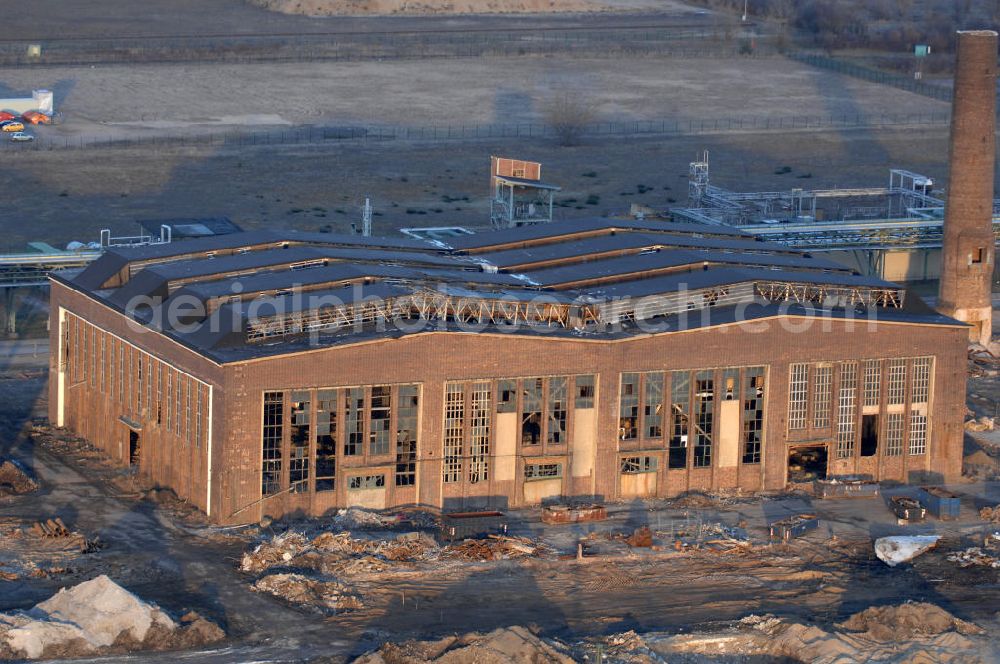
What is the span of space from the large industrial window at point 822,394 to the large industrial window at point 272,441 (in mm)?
17769

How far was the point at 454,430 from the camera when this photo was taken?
208 ft

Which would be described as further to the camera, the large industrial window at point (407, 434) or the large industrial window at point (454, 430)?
the large industrial window at point (454, 430)

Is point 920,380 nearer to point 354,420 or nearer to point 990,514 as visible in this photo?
point 990,514

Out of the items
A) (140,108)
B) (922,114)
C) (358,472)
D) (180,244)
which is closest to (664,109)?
(922,114)

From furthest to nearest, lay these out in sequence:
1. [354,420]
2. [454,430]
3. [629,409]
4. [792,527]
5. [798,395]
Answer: [798,395] < [629,409] < [454,430] < [792,527] < [354,420]

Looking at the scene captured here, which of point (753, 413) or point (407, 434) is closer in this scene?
point (407, 434)

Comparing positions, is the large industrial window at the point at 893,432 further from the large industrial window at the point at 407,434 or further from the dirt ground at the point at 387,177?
the dirt ground at the point at 387,177

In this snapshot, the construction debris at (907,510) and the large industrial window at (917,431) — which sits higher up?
the large industrial window at (917,431)

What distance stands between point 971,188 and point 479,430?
108ft

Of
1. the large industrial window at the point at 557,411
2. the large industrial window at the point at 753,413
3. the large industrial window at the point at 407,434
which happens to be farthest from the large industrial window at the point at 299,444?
the large industrial window at the point at 753,413

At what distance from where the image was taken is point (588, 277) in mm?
70625

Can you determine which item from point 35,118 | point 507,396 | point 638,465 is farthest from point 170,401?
point 35,118

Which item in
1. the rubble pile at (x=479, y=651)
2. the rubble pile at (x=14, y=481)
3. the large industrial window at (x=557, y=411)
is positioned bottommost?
the rubble pile at (x=479, y=651)

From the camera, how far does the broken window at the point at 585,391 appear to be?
212 ft
